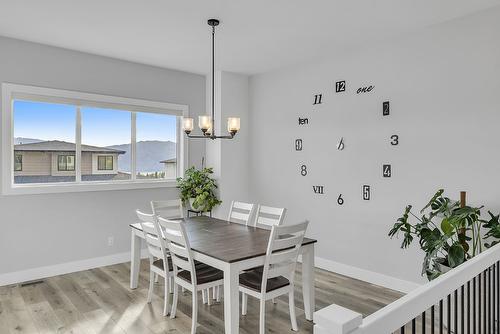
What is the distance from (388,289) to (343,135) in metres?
1.81

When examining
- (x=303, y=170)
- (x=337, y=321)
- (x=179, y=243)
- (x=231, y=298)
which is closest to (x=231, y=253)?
(x=231, y=298)

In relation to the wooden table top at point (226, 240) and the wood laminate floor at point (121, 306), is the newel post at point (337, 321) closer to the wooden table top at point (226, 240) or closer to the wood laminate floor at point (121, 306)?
the wooden table top at point (226, 240)

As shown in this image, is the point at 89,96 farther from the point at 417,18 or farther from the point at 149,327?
the point at 417,18

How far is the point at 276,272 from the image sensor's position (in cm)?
267

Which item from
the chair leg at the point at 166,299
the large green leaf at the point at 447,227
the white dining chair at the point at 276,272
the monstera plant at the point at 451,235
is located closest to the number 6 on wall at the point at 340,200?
the monstera plant at the point at 451,235

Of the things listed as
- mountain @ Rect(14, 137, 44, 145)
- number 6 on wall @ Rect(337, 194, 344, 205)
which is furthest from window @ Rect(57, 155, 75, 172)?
number 6 on wall @ Rect(337, 194, 344, 205)

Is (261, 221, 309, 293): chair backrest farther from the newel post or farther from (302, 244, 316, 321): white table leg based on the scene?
the newel post

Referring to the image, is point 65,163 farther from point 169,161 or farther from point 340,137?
point 340,137

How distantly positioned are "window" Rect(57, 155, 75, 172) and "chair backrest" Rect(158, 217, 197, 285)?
2.12 m

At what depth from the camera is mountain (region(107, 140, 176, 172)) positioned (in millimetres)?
4782

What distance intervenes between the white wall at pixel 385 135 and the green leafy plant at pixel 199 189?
2.60 ft

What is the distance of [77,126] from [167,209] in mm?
1618

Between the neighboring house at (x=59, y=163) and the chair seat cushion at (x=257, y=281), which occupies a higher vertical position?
the neighboring house at (x=59, y=163)

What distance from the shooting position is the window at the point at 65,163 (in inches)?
168
